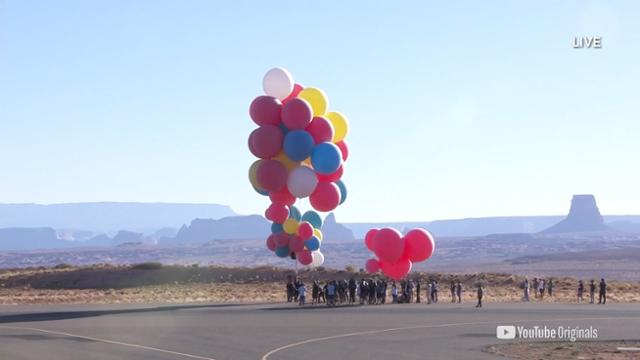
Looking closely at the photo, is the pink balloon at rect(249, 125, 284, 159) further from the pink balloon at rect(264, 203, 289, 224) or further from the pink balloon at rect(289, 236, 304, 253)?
the pink balloon at rect(289, 236, 304, 253)

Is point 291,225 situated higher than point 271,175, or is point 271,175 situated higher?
point 271,175

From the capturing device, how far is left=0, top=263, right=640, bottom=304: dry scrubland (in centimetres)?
5209

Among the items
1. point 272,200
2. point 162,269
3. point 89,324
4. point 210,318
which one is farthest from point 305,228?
point 162,269

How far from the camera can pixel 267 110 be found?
1551 inches

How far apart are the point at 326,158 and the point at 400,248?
571 centimetres

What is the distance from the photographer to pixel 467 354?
79.0ft

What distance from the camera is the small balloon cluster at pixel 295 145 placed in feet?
127

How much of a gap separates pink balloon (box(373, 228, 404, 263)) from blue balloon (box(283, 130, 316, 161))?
5.56 metres

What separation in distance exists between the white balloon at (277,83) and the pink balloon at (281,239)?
24.3ft

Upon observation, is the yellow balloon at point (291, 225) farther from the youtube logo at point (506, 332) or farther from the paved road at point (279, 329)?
the youtube logo at point (506, 332)

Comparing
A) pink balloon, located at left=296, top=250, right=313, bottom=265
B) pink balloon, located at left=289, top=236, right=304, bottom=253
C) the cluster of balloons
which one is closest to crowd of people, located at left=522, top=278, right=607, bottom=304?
the cluster of balloons

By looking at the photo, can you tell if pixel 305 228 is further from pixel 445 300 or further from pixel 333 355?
pixel 333 355

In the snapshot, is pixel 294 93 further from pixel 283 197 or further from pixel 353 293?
pixel 353 293

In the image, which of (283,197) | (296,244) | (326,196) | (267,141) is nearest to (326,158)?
(326,196)
